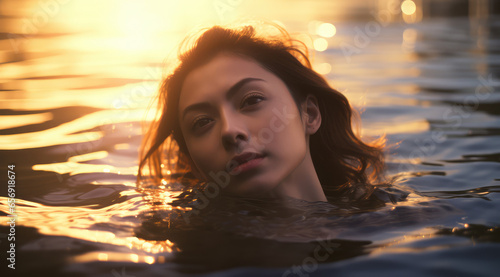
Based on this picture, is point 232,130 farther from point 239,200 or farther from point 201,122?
point 239,200

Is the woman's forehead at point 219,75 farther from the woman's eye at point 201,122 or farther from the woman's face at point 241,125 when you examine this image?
the woman's eye at point 201,122

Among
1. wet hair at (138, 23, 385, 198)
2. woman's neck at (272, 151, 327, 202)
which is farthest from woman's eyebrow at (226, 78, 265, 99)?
woman's neck at (272, 151, 327, 202)

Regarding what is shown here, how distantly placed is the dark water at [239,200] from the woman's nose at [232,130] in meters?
0.41

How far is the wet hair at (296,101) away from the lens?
366cm

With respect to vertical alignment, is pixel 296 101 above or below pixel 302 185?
above

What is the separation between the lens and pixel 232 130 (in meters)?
3.09

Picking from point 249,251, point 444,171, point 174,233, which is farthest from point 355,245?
point 444,171

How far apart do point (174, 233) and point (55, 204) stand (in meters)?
1.01

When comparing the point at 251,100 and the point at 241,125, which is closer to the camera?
the point at 241,125

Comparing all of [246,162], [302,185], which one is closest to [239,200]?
[246,162]

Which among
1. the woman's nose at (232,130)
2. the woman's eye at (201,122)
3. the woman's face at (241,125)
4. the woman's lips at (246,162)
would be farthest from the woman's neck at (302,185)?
the woman's eye at (201,122)

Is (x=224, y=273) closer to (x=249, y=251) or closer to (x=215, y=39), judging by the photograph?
(x=249, y=251)

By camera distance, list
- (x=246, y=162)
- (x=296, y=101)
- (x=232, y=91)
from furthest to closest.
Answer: (x=296, y=101), (x=232, y=91), (x=246, y=162)

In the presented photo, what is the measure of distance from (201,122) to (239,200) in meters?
0.53
